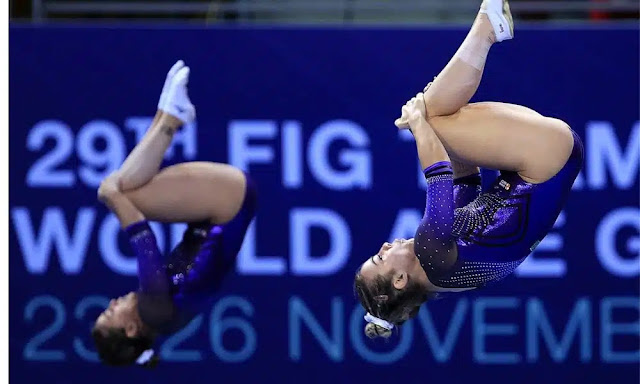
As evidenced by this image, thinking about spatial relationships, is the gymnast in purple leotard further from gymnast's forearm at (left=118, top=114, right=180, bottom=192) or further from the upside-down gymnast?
gymnast's forearm at (left=118, top=114, right=180, bottom=192)

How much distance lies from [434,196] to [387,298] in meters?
0.47

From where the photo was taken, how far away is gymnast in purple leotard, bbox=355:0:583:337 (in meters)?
3.59

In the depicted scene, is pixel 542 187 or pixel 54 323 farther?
pixel 54 323

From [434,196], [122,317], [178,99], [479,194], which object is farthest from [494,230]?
[122,317]

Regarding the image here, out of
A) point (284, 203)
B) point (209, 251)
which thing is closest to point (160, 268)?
point (209, 251)

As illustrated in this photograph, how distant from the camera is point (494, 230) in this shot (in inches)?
149

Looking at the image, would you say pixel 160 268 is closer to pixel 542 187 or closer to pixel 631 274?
pixel 542 187

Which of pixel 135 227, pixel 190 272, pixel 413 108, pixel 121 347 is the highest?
pixel 413 108

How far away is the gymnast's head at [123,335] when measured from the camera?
4.62m

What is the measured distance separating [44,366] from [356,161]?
175 centimetres

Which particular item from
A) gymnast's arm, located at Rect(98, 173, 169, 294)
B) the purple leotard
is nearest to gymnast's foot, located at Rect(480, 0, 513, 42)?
the purple leotard

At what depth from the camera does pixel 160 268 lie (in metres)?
4.41

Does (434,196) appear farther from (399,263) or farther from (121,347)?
(121,347)

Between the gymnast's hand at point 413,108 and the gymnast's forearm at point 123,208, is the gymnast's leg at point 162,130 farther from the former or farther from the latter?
the gymnast's hand at point 413,108
